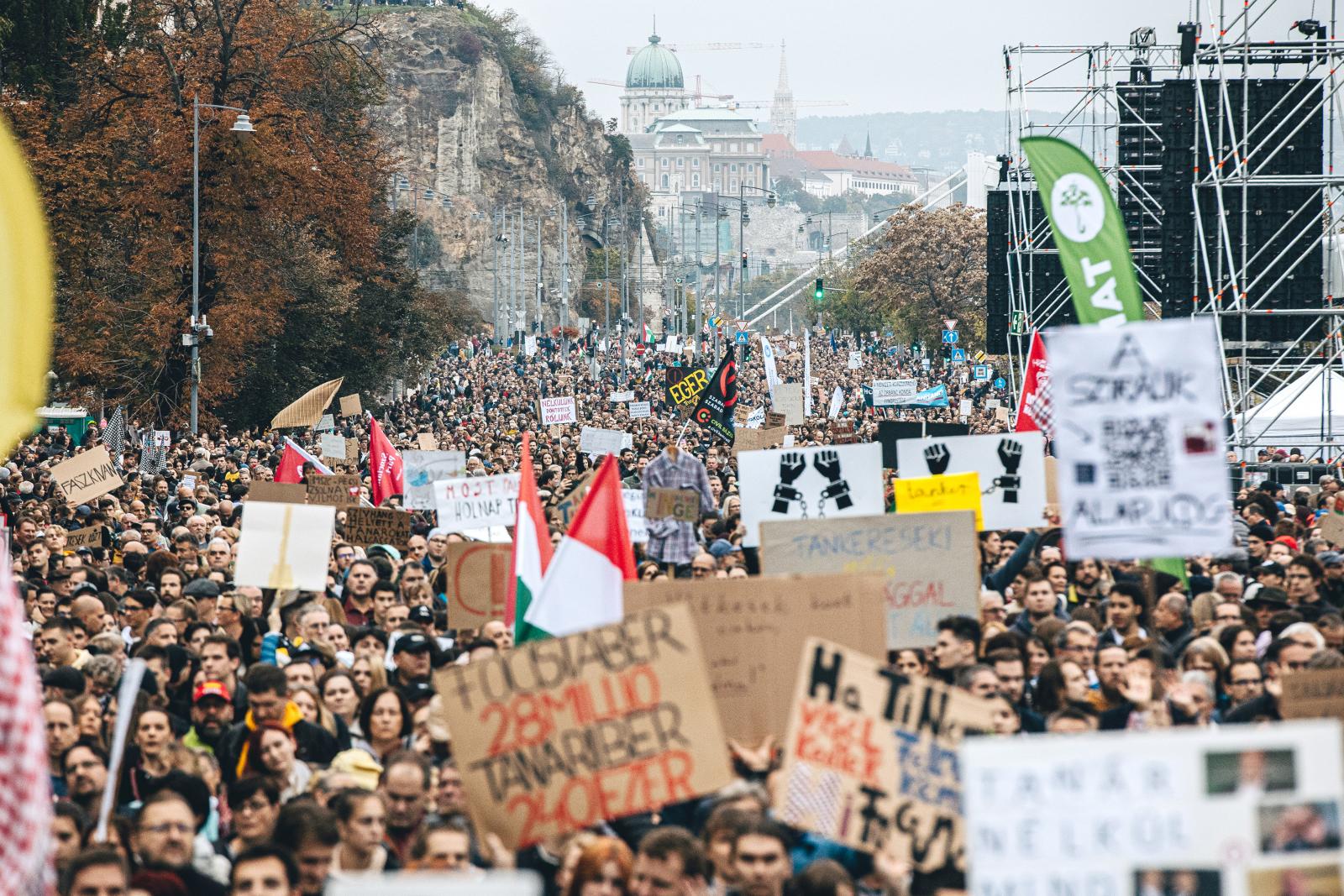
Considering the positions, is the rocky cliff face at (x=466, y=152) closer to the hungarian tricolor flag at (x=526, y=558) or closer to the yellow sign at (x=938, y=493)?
the yellow sign at (x=938, y=493)

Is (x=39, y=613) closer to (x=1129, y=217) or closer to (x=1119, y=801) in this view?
(x=1119, y=801)

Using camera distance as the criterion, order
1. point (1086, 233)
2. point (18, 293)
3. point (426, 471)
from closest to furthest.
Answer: point (18, 293) → point (1086, 233) → point (426, 471)

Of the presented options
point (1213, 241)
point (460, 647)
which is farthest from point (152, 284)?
point (460, 647)

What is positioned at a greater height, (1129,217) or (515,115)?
(515,115)

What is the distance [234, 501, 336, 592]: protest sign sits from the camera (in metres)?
11.5

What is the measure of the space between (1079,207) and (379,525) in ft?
18.6

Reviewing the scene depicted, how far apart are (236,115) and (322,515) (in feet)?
87.2

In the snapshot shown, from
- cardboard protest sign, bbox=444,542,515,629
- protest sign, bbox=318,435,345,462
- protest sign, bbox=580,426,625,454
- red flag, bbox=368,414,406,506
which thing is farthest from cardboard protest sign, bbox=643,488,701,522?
protest sign, bbox=318,435,345,462

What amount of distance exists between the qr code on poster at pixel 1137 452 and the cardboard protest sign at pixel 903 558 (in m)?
2.15

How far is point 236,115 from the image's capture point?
3678 cm

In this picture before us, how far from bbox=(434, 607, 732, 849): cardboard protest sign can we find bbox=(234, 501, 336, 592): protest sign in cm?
564

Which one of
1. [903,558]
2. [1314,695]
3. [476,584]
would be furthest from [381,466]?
[1314,695]

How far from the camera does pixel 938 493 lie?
39.4 feet

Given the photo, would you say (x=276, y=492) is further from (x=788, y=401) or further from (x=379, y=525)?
(x=788, y=401)
